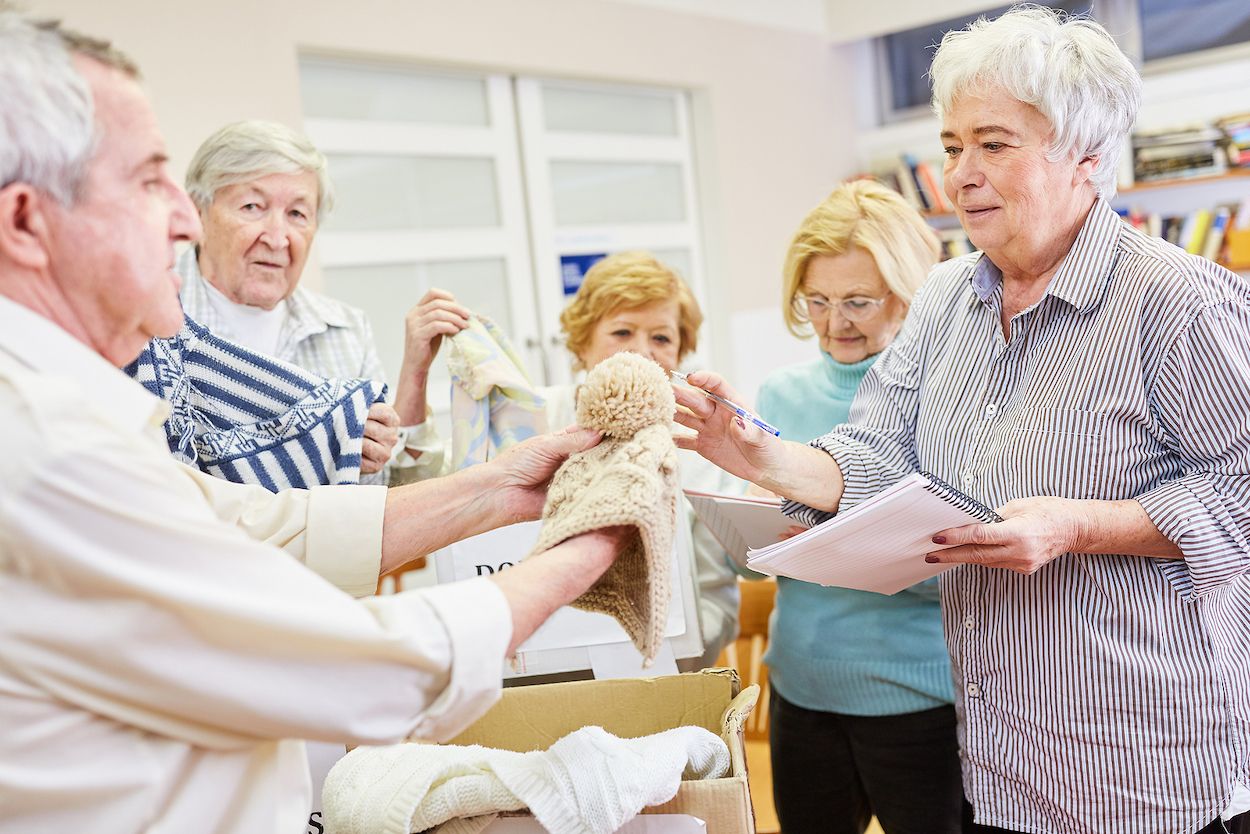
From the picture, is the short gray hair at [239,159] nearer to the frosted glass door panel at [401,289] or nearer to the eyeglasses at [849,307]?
the eyeglasses at [849,307]

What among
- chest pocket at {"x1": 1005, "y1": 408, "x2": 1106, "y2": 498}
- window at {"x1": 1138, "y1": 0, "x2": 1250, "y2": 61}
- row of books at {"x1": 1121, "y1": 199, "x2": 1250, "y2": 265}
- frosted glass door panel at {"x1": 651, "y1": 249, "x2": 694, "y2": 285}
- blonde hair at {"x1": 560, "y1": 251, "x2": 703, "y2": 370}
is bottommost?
chest pocket at {"x1": 1005, "y1": 408, "x2": 1106, "y2": 498}

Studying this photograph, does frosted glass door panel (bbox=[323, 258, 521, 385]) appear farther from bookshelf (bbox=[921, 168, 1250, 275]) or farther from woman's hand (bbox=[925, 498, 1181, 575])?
woman's hand (bbox=[925, 498, 1181, 575])

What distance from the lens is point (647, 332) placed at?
2.37m

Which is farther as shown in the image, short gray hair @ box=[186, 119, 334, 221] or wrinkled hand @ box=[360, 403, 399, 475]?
short gray hair @ box=[186, 119, 334, 221]

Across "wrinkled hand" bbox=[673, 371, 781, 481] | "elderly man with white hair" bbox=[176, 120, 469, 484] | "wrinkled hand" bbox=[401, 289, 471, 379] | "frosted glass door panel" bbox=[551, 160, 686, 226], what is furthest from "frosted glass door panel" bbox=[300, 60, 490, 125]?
"wrinkled hand" bbox=[673, 371, 781, 481]

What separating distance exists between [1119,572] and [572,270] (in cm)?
417

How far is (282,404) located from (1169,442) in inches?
50.7

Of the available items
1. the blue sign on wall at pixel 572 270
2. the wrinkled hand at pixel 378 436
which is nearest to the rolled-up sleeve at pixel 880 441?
the wrinkled hand at pixel 378 436

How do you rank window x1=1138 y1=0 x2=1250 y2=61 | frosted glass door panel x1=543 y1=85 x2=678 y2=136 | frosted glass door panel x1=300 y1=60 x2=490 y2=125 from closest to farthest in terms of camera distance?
frosted glass door panel x1=300 y1=60 x2=490 y2=125, frosted glass door panel x1=543 y1=85 x2=678 y2=136, window x1=1138 y1=0 x2=1250 y2=61

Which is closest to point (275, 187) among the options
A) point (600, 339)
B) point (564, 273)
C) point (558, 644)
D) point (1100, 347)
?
point (600, 339)

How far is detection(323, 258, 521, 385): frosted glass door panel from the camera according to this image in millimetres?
4512

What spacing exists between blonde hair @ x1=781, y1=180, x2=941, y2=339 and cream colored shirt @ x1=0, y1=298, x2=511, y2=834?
4.31 feet

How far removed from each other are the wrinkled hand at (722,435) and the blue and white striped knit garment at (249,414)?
0.54 m

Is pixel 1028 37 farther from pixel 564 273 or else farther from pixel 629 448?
pixel 564 273
